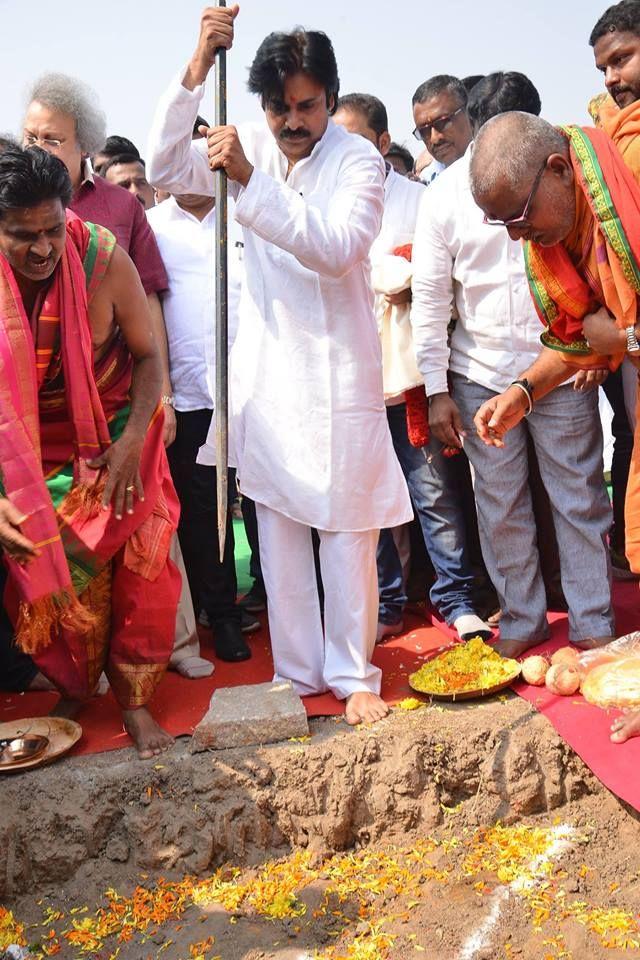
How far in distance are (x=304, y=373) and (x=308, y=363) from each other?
0.04m

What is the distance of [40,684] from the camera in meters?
4.90

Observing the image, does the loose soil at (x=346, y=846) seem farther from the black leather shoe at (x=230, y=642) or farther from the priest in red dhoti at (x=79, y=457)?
the black leather shoe at (x=230, y=642)

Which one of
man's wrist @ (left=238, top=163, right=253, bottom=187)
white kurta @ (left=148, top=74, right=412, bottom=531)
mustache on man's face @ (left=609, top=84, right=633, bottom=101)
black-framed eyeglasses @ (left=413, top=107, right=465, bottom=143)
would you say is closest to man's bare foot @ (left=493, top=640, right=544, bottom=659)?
white kurta @ (left=148, top=74, right=412, bottom=531)

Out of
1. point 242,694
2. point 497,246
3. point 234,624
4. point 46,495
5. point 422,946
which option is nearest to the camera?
point 422,946

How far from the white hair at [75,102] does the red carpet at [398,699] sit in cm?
241

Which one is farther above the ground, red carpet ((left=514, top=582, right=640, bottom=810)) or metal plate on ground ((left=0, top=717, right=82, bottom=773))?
metal plate on ground ((left=0, top=717, right=82, bottom=773))

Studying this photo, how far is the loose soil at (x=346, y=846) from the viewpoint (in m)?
3.44

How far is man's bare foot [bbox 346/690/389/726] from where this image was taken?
432 centimetres

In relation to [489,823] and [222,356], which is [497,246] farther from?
[489,823]

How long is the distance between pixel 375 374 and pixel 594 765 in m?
1.75

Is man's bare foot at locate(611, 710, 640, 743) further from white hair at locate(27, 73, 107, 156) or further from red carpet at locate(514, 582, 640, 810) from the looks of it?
white hair at locate(27, 73, 107, 156)

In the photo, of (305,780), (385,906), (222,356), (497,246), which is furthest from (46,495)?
(497,246)

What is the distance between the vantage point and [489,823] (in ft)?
13.2

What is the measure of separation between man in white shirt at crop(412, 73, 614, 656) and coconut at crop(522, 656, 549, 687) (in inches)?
12.8
